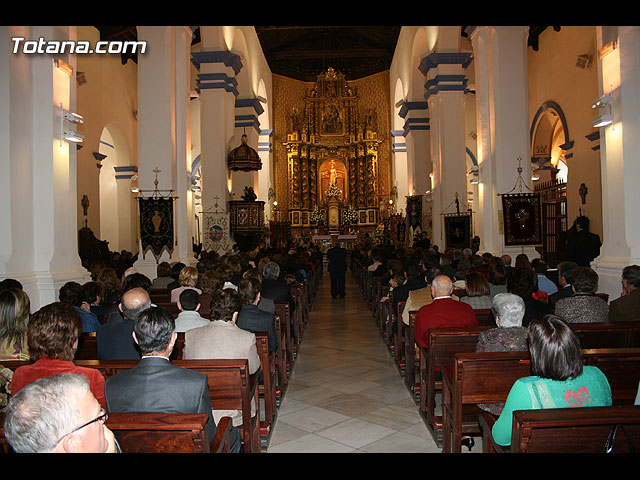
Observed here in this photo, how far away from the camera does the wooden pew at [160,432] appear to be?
203cm

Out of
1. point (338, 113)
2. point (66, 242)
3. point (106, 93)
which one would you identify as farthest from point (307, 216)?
point (66, 242)

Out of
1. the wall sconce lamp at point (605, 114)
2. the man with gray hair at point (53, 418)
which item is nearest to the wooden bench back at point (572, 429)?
the man with gray hair at point (53, 418)

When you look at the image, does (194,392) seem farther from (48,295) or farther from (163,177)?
(163,177)

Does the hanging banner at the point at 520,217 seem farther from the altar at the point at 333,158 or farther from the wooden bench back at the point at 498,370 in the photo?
the altar at the point at 333,158

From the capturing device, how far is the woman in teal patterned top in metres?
2.32

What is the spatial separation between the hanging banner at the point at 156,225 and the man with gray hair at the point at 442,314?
21.6 feet

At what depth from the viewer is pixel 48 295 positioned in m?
6.32

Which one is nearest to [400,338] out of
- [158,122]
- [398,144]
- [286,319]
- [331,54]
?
[286,319]

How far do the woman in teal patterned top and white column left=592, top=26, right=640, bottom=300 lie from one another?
4784 mm

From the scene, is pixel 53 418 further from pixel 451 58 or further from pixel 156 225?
pixel 451 58

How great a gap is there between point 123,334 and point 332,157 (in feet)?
83.9

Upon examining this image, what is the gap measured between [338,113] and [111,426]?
27334mm

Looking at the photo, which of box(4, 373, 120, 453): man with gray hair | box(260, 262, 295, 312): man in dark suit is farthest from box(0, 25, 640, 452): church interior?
box(4, 373, 120, 453): man with gray hair

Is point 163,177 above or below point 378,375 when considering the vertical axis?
above
